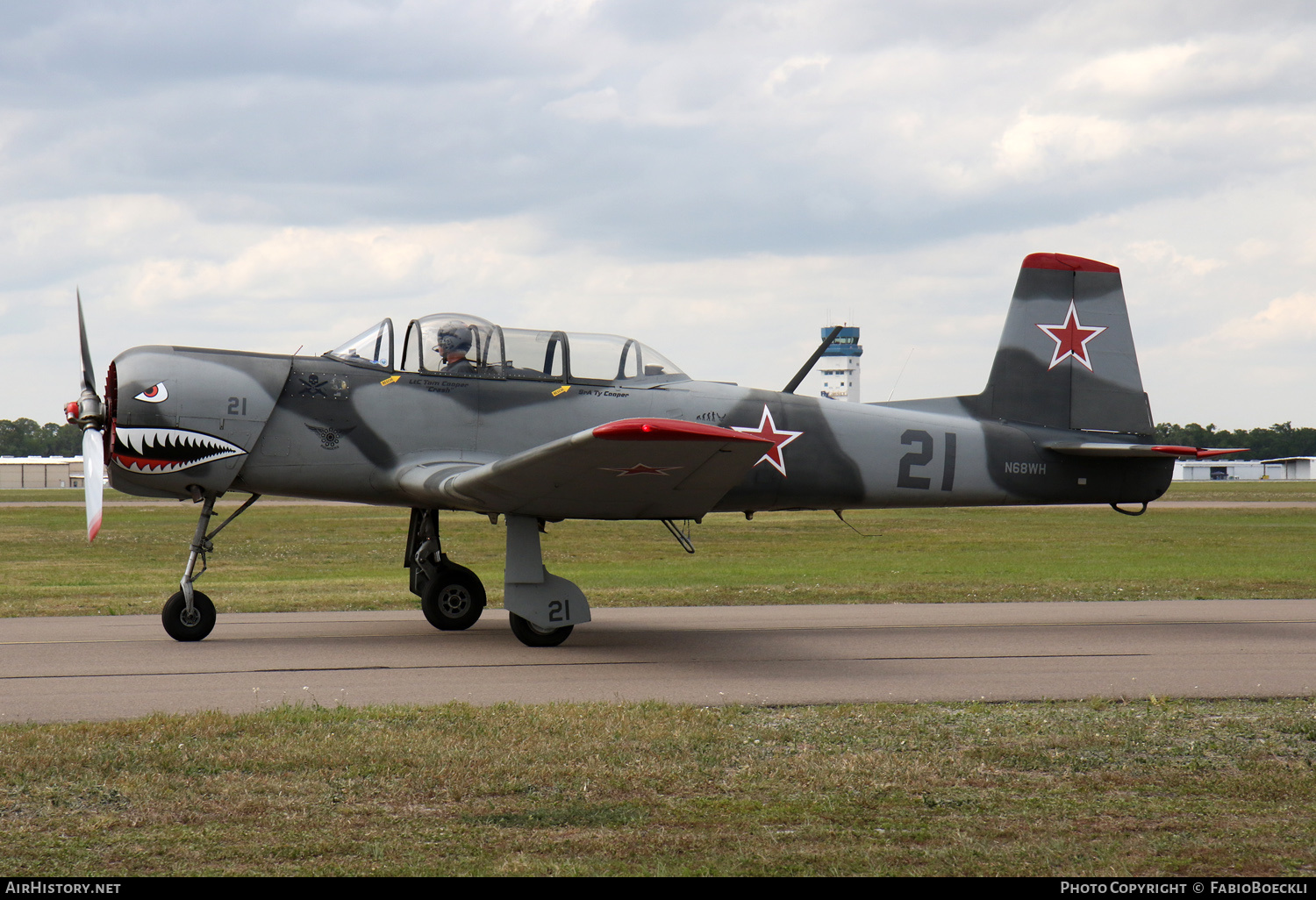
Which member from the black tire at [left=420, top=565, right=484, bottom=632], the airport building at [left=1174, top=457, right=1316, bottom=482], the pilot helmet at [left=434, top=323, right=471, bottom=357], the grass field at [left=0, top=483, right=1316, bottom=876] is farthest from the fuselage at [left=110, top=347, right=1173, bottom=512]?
the airport building at [left=1174, top=457, right=1316, bottom=482]

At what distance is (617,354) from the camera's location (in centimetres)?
1108

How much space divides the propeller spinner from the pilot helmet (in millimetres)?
3050

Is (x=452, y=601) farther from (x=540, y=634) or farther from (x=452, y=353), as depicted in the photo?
(x=452, y=353)

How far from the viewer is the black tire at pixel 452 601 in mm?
11117

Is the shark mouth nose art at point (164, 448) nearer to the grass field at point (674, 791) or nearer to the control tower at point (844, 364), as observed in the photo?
the grass field at point (674, 791)

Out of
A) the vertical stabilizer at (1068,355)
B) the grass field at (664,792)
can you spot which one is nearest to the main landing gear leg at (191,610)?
the grass field at (664,792)

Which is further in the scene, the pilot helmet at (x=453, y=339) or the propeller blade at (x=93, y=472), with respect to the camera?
the pilot helmet at (x=453, y=339)

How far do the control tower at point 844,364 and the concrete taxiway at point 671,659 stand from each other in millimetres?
105843

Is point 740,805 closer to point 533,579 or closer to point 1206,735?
point 1206,735

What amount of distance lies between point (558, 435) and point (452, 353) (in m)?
1.27

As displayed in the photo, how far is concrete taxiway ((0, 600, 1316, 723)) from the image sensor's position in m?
7.81

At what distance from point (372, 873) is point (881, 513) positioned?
131 feet

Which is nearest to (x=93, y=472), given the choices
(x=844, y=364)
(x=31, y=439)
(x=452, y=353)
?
(x=452, y=353)
